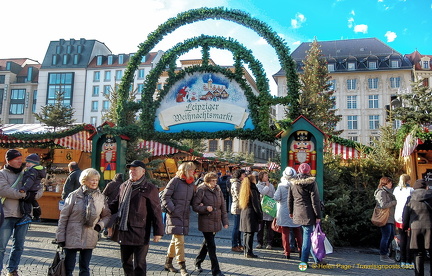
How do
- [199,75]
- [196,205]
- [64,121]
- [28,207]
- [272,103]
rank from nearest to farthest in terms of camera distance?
[28,207] → [196,205] → [272,103] → [199,75] → [64,121]

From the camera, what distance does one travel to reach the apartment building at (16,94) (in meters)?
68.9

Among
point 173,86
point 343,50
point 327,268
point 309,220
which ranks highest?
point 343,50

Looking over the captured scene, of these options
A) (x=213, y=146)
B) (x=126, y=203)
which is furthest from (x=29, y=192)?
(x=213, y=146)

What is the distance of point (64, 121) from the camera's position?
32344mm

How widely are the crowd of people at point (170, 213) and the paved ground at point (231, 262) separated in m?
0.30

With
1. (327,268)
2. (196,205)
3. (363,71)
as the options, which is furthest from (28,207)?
(363,71)

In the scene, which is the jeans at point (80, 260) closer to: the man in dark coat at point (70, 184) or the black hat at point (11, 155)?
the black hat at point (11, 155)

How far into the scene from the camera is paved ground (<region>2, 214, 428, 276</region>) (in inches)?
252

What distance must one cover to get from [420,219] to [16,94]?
251ft

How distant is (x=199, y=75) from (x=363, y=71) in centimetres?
5518

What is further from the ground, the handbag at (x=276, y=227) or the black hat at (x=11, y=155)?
the black hat at (x=11, y=155)

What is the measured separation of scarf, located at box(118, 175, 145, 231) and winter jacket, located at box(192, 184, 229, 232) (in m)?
1.48

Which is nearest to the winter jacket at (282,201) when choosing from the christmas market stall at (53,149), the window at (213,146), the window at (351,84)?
the christmas market stall at (53,149)

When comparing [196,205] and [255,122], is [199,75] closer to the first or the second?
[255,122]
